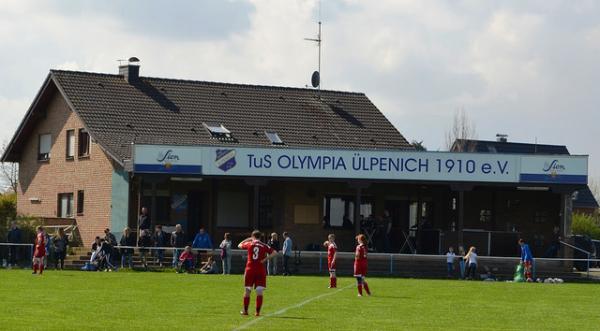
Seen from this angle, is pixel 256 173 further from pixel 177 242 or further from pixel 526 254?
pixel 526 254

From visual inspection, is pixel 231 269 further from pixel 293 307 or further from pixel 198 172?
pixel 293 307

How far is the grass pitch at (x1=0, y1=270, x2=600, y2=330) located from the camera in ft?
67.2

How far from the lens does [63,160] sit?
52625 millimetres

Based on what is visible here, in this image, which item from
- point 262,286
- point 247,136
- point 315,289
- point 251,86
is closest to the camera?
point 262,286

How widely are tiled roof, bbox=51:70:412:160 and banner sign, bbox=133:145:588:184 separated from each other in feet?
8.76

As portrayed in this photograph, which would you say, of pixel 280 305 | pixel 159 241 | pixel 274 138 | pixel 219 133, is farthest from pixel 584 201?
pixel 280 305

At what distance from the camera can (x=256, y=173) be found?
151ft

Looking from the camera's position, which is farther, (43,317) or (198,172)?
(198,172)

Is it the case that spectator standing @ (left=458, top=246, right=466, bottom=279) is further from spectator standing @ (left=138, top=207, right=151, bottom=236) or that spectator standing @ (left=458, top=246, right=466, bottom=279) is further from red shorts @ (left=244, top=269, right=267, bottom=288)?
red shorts @ (left=244, top=269, right=267, bottom=288)

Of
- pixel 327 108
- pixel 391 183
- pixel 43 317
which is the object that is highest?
pixel 327 108

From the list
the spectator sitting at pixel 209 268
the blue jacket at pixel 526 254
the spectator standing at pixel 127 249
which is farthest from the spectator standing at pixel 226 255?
the blue jacket at pixel 526 254

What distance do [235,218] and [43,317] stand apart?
28.5 m

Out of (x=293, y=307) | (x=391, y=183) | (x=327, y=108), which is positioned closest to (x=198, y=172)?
(x=391, y=183)

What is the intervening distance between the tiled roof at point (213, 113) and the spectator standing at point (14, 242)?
15.9 feet
